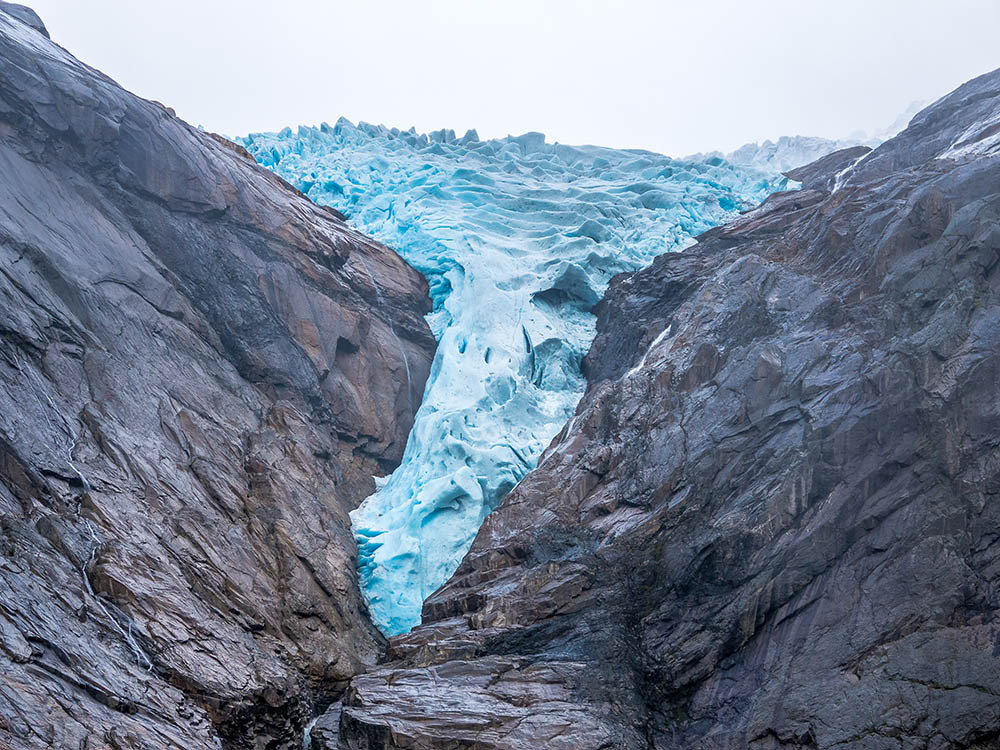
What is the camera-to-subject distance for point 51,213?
36.5 ft

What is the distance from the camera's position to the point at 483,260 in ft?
52.1

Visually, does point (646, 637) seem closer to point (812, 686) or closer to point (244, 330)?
point (812, 686)

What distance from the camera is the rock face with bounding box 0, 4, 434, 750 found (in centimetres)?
742

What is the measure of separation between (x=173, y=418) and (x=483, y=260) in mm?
7100

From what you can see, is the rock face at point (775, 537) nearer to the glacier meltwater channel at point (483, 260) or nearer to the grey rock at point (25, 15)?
the glacier meltwater channel at point (483, 260)

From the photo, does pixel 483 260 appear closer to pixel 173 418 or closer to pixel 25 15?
pixel 173 418

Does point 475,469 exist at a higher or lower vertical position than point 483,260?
lower


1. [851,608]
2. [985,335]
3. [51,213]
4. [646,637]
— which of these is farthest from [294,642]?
[985,335]

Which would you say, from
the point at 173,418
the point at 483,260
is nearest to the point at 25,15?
the point at 173,418

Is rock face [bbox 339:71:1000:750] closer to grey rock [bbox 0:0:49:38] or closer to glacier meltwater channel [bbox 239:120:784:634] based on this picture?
glacier meltwater channel [bbox 239:120:784:634]

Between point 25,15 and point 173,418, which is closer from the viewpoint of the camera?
point 173,418

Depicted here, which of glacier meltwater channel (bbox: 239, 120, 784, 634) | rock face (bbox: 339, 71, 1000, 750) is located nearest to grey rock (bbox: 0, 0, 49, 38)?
glacier meltwater channel (bbox: 239, 120, 784, 634)

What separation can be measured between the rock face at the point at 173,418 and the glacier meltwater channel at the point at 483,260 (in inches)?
27.4

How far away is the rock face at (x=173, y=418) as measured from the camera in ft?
24.3
